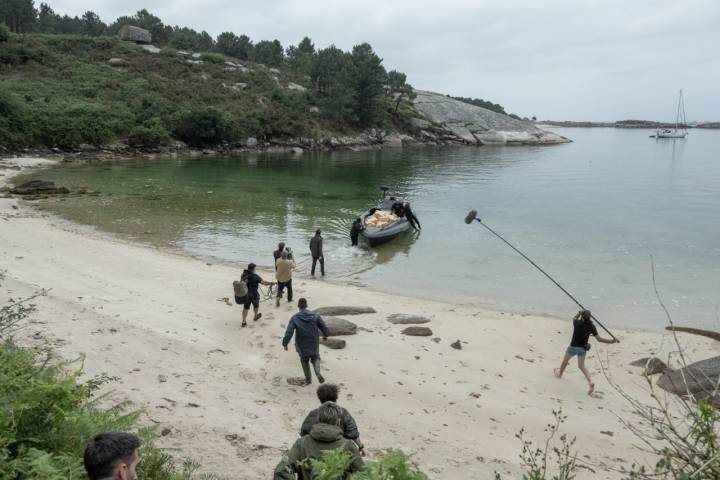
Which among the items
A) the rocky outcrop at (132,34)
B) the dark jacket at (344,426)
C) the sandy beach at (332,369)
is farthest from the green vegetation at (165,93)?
the dark jacket at (344,426)

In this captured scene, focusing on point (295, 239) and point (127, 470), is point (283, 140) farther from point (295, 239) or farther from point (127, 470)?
point (127, 470)

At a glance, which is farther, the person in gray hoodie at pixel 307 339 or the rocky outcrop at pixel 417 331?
the rocky outcrop at pixel 417 331

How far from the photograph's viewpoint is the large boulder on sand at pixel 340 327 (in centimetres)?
1103

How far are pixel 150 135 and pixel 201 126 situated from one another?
6.26 metres

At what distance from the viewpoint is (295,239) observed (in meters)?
21.9

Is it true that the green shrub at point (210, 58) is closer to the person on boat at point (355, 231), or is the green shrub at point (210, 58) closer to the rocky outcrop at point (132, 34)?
the rocky outcrop at point (132, 34)

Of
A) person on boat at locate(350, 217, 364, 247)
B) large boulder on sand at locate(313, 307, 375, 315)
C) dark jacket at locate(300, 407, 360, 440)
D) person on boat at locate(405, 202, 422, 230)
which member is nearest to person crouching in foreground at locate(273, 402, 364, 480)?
dark jacket at locate(300, 407, 360, 440)

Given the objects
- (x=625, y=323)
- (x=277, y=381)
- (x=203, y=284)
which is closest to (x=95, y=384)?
(x=277, y=381)

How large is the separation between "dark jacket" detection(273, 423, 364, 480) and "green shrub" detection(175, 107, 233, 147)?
56.2m

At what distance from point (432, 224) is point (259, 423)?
20.9m

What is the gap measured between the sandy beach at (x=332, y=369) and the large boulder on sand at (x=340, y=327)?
186mm

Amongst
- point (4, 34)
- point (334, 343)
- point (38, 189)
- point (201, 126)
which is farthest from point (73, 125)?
point (334, 343)

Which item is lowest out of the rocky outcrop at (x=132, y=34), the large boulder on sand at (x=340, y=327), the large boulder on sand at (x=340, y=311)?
the large boulder on sand at (x=340, y=311)

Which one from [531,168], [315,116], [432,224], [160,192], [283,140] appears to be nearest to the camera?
[432,224]
